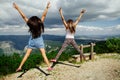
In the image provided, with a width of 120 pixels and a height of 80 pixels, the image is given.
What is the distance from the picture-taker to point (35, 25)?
438 inches

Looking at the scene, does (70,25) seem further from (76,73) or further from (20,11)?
(20,11)

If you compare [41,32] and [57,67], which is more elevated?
[41,32]

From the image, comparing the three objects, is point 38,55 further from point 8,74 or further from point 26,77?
point 26,77

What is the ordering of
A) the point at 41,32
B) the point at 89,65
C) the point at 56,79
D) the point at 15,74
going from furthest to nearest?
the point at 89,65, the point at 15,74, the point at 56,79, the point at 41,32

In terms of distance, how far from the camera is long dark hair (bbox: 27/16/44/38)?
1114 cm

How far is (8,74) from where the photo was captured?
14258mm

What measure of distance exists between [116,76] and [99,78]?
0.86m

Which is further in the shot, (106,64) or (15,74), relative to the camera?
(106,64)

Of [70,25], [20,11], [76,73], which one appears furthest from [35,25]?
[76,73]

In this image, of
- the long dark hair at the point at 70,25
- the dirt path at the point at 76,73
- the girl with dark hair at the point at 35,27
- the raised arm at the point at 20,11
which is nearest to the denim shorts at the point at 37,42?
the girl with dark hair at the point at 35,27

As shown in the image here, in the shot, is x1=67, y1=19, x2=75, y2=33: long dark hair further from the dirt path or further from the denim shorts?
the denim shorts

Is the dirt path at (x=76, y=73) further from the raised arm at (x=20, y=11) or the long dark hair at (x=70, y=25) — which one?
the raised arm at (x=20, y=11)

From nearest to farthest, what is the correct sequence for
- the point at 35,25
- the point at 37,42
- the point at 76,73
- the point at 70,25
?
1. the point at 35,25
2. the point at 37,42
3. the point at 76,73
4. the point at 70,25

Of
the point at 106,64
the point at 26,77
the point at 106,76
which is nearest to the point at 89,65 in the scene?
the point at 106,64
